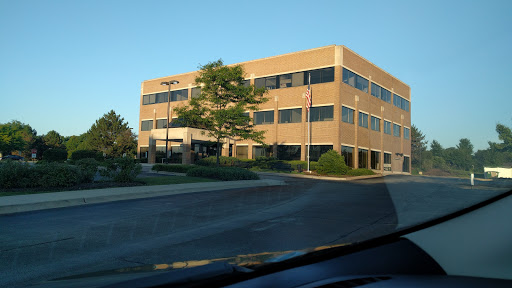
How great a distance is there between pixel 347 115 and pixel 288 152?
785 cm

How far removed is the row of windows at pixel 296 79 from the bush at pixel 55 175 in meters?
28.3

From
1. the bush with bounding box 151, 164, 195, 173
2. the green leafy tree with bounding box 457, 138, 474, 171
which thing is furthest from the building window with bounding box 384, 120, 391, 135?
the green leafy tree with bounding box 457, 138, 474, 171

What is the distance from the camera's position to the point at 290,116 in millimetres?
39219

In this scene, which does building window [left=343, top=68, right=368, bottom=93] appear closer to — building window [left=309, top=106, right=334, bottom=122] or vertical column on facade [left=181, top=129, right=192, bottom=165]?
building window [left=309, top=106, right=334, bottom=122]

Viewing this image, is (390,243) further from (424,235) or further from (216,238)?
(216,238)

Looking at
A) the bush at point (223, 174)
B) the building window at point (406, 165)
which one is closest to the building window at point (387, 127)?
the building window at point (406, 165)

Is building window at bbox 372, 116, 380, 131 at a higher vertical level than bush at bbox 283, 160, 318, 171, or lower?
higher

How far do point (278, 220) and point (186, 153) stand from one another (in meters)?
32.7

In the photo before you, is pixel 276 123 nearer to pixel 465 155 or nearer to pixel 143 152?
pixel 143 152

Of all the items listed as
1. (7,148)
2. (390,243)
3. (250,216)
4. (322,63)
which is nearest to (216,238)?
(250,216)

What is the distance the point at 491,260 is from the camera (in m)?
0.92

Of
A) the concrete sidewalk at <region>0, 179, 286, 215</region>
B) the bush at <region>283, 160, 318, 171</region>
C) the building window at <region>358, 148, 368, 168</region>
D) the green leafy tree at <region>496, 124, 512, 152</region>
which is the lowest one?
the concrete sidewalk at <region>0, 179, 286, 215</region>

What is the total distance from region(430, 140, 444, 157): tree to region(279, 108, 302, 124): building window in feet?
122

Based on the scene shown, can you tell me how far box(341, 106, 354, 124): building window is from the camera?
119 ft
